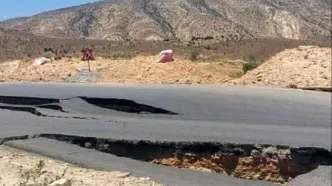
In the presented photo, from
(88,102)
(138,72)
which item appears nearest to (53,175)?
(88,102)

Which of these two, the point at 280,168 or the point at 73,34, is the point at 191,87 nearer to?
the point at 280,168

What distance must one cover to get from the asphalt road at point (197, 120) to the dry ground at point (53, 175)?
0.40m

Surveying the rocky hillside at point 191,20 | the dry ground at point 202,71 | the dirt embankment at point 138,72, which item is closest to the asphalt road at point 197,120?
the dry ground at point 202,71

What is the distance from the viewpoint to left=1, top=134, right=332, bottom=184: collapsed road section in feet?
26.1

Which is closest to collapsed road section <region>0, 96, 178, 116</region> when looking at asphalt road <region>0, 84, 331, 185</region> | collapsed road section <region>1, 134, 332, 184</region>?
asphalt road <region>0, 84, 331, 185</region>

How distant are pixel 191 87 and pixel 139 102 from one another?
3.53 metres

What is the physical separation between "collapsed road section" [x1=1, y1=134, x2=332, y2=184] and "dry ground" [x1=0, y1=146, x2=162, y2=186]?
4.38 ft

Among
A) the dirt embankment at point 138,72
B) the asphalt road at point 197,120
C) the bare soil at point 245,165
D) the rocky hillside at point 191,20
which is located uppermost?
the rocky hillside at point 191,20

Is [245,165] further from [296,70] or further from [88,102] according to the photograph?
[296,70]

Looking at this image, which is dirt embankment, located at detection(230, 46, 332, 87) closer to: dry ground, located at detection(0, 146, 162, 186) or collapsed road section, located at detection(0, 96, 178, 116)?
collapsed road section, located at detection(0, 96, 178, 116)

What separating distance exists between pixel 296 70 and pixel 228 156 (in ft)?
30.0

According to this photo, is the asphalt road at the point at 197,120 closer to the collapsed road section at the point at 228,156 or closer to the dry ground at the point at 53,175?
the collapsed road section at the point at 228,156

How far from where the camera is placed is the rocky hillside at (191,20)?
85125mm

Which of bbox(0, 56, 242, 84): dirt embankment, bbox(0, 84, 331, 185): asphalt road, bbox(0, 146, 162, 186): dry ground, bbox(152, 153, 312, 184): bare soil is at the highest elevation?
bbox(0, 56, 242, 84): dirt embankment
